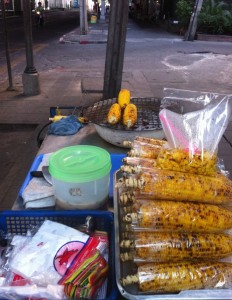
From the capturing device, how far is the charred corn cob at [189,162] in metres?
1.51

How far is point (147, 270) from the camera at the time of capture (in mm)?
1243

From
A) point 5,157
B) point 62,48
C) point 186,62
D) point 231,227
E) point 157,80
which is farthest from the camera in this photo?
point 62,48

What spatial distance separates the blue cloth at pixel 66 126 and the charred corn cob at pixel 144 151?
4.84 feet

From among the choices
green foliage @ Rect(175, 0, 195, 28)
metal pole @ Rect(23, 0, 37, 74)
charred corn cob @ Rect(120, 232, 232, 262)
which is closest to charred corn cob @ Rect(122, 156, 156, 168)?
charred corn cob @ Rect(120, 232, 232, 262)

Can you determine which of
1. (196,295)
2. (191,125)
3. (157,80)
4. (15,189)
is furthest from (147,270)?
(157,80)

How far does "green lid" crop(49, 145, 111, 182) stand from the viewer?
1.64 metres

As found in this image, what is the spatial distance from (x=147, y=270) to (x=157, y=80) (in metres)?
8.51

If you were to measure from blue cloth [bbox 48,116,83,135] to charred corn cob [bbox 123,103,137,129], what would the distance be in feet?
2.17

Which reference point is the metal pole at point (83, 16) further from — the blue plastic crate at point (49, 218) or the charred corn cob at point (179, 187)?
the charred corn cob at point (179, 187)

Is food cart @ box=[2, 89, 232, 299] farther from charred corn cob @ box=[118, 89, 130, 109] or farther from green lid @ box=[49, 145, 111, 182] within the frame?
charred corn cob @ box=[118, 89, 130, 109]

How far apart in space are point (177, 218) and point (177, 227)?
0.14 ft

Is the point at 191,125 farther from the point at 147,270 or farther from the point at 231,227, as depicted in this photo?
the point at 147,270

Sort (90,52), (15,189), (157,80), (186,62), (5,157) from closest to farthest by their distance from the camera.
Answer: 1. (15,189)
2. (5,157)
3. (157,80)
4. (186,62)
5. (90,52)

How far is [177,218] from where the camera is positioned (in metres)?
1.33
